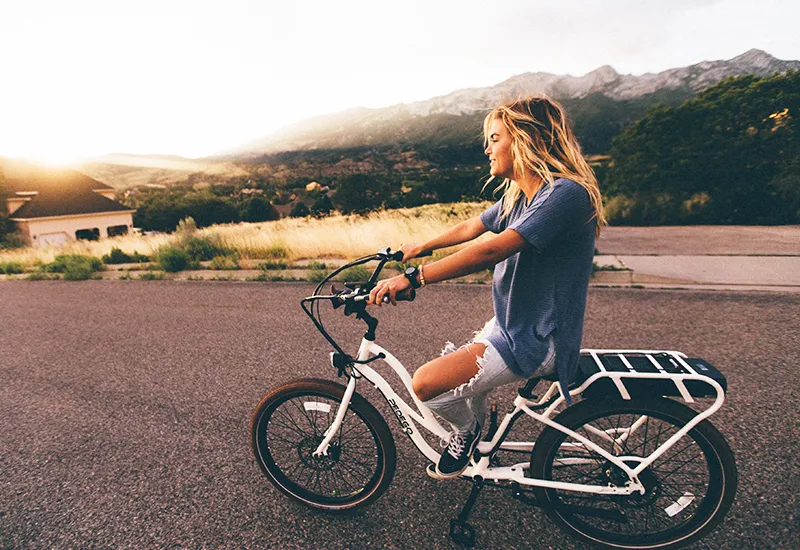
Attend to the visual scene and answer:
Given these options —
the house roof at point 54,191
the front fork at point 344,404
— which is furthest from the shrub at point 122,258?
the house roof at point 54,191

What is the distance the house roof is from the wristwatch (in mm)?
57060

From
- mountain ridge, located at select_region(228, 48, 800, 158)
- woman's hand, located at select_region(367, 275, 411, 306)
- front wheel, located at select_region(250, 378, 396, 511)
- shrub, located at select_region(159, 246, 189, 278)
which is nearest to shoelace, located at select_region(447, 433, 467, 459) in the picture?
front wheel, located at select_region(250, 378, 396, 511)

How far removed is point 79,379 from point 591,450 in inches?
186

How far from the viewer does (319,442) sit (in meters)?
2.39

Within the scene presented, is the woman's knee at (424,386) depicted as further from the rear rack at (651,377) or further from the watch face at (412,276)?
the rear rack at (651,377)

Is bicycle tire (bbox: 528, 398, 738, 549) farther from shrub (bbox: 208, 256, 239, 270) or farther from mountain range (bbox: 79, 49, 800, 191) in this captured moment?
shrub (bbox: 208, 256, 239, 270)

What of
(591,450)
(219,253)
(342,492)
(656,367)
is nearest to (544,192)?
(656,367)

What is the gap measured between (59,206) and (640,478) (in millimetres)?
62541

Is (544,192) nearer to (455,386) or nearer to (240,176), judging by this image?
(455,386)

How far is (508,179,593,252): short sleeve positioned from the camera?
158 centimetres

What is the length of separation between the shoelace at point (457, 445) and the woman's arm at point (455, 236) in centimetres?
92

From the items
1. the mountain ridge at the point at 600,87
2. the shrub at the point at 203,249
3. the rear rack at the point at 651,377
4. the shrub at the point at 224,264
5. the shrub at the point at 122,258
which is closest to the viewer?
the rear rack at the point at 651,377

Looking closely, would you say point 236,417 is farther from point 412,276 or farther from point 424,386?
point 412,276

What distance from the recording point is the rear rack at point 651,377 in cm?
168
